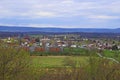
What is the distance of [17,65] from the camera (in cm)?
1817

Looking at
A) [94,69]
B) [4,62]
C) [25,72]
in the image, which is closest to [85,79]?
[94,69]

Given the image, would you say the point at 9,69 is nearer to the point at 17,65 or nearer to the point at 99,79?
the point at 17,65

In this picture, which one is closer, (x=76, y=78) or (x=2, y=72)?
(x=2, y=72)

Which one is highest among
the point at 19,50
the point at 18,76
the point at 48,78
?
the point at 19,50

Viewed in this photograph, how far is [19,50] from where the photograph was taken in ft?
62.1

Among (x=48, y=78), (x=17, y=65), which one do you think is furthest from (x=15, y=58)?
(x=48, y=78)

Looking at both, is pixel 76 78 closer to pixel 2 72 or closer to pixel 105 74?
pixel 105 74

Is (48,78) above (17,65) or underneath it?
underneath

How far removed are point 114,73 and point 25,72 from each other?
20.2 feet

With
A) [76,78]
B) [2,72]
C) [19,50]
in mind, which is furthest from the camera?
[76,78]

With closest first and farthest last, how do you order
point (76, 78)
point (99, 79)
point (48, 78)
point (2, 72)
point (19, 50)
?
point (2, 72), point (19, 50), point (99, 79), point (76, 78), point (48, 78)

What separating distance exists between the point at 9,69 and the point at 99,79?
19.7 ft

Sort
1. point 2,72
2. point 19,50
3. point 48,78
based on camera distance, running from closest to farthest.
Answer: point 2,72, point 19,50, point 48,78

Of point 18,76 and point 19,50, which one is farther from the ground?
point 19,50
